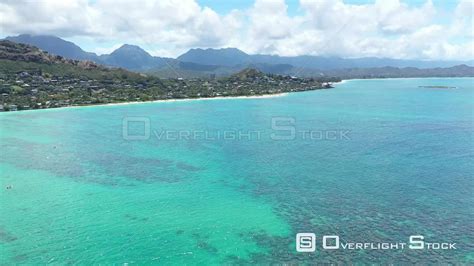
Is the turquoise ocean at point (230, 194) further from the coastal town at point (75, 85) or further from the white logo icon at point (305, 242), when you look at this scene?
the coastal town at point (75, 85)

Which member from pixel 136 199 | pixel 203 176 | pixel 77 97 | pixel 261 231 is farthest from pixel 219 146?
pixel 77 97

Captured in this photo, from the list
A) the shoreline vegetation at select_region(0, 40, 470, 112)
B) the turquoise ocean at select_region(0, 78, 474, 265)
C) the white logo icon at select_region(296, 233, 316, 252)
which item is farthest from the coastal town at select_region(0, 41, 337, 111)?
the white logo icon at select_region(296, 233, 316, 252)

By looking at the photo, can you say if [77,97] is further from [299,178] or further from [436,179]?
[436,179]

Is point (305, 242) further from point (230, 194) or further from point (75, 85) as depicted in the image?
point (75, 85)

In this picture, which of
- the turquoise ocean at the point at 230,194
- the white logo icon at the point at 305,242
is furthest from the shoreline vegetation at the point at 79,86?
the white logo icon at the point at 305,242

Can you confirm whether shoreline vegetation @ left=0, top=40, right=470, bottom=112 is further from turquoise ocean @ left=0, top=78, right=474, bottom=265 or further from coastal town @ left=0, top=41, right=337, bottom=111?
turquoise ocean @ left=0, top=78, right=474, bottom=265
